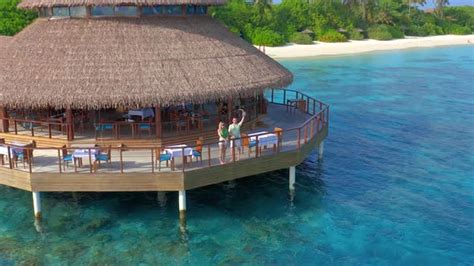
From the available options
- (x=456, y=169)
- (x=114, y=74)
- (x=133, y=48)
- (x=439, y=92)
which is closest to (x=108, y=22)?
(x=133, y=48)

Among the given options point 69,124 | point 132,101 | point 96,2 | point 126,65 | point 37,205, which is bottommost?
point 37,205

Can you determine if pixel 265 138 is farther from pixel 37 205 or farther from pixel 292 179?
pixel 37 205

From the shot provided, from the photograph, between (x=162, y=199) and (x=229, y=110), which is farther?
(x=229, y=110)

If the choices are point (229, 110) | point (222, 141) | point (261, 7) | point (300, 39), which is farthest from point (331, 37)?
point (222, 141)

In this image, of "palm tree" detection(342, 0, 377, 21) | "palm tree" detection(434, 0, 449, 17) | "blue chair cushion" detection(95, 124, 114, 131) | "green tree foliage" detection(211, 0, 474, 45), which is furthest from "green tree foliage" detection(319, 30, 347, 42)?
"blue chair cushion" detection(95, 124, 114, 131)

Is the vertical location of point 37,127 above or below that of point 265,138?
below

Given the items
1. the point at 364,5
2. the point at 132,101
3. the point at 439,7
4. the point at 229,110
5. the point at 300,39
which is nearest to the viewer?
the point at 132,101
